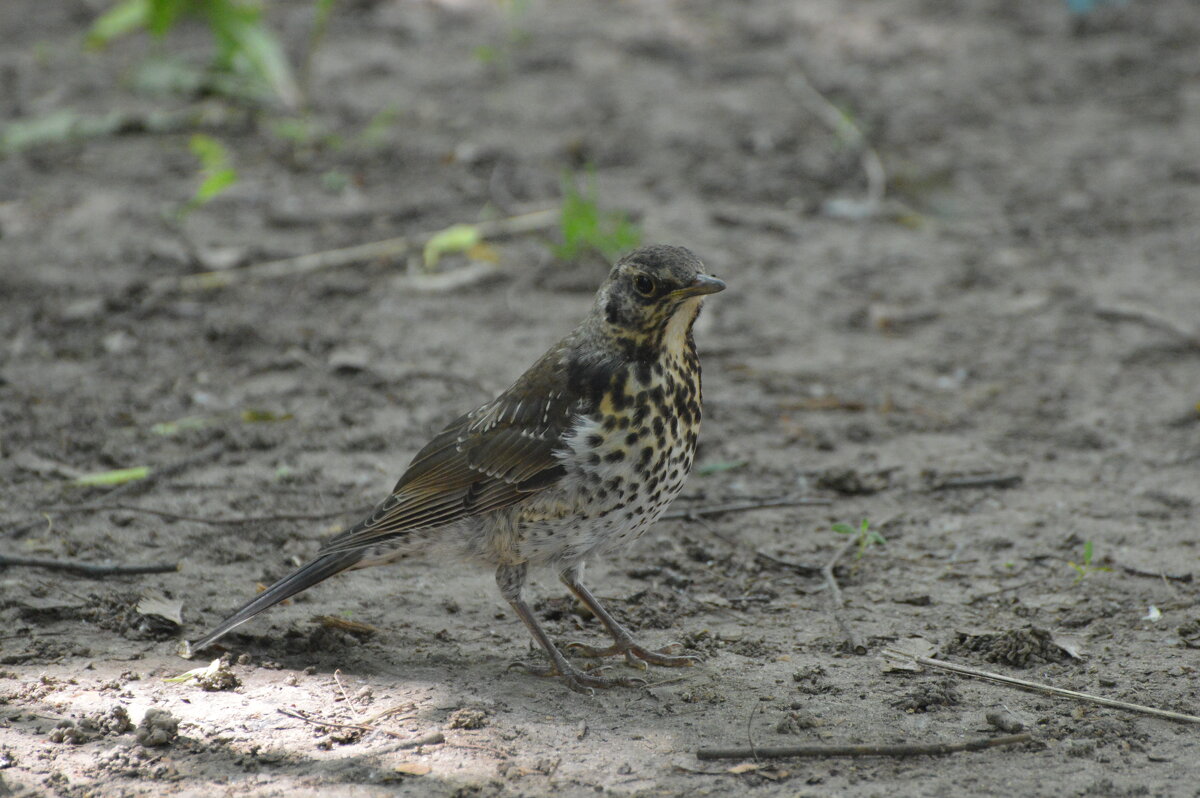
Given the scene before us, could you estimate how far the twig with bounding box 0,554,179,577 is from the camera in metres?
4.44

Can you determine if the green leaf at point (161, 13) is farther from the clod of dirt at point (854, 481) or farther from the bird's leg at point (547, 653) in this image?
the bird's leg at point (547, 653)

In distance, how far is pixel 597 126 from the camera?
9.16 m

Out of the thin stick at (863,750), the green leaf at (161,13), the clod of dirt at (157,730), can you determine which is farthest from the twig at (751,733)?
the green leaf at (161,13)

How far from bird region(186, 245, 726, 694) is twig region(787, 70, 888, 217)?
4.30 m

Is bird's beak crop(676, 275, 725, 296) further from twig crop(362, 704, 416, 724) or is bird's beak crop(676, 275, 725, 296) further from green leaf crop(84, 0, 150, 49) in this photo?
green leaf crop(84, 0, 150, 49)

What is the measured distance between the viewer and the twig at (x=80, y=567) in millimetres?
4438

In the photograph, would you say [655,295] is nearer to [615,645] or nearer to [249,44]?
[615,645]

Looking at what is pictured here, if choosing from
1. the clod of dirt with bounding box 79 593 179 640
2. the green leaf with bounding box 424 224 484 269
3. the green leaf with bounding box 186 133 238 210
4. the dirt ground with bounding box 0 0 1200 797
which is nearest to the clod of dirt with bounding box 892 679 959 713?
the dirt ground with bounding box 0 0 1200 797

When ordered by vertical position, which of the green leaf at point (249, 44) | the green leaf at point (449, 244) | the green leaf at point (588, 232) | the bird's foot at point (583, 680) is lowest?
the bird's foot at point (583, 680)

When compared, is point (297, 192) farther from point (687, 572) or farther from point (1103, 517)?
point (1103, 517)

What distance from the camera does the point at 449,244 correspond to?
24.4 feet

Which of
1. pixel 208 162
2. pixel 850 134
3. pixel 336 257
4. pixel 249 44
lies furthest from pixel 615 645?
pixel 249 44

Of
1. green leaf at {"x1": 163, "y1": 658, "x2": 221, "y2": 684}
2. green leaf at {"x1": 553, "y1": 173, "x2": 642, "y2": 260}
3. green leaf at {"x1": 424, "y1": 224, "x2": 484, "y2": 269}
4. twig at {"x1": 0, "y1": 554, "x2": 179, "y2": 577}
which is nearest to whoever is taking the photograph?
green leaf at {"x1": 163, "y1": 658, "x2": 221, "y2": 684}

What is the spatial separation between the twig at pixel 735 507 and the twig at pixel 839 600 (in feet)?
1.05
